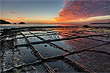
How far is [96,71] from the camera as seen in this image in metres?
3.54

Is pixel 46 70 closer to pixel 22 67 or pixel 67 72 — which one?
pixel 67 72

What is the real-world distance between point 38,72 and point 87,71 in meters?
2.57

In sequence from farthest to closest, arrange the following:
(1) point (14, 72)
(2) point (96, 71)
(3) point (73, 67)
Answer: (3) point (73, 67) → (2) point (96, 71) → (1) point (14, 72)

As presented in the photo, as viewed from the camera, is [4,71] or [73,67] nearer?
[4,71]

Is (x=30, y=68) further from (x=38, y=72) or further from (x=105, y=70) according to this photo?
(x=105, y=70)

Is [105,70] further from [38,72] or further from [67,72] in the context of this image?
[38,72]

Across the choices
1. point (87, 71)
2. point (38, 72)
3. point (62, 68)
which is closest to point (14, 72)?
point (38, 72)

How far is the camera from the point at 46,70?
3.51 metres

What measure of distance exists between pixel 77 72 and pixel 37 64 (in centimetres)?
236

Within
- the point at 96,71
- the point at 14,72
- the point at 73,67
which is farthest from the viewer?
the point at 73,67

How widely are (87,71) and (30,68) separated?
3.08 m

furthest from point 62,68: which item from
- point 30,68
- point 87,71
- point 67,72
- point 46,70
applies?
point 30,68

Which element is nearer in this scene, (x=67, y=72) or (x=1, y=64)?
(x=67, y=72)

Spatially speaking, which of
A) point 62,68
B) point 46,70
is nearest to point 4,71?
point 46,70
